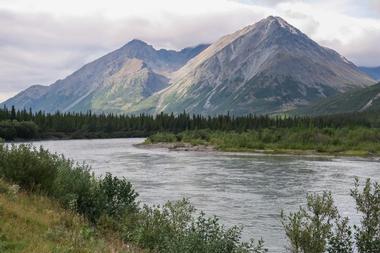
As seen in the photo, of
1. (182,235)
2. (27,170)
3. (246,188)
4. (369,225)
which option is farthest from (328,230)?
(246,188)

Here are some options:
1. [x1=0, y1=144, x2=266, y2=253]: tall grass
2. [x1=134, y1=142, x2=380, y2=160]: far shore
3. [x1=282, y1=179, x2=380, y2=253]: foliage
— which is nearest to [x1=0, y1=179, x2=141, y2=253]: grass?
[x1=0, y1=144, x2=266, y2=253]: tall grass

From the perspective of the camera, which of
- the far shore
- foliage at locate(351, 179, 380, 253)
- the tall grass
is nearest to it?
the tall grass

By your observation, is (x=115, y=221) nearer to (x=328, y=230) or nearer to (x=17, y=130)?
(x=328, y=230)

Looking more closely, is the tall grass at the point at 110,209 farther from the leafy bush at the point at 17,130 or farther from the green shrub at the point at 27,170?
the leafy bush at the point at 17,130

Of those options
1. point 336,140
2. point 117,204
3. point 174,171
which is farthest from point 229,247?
point 336,140

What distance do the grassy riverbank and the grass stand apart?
341 ft

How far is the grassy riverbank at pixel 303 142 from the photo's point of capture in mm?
123381

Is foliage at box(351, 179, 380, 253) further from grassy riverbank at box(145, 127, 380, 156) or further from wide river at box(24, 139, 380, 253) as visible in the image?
grassy riverbank at box(145, 127, 380, 156)

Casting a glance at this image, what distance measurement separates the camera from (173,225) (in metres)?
20.3

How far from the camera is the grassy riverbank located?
123 m

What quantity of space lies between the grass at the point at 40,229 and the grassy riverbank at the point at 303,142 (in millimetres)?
103956

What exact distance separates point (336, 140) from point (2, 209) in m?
125

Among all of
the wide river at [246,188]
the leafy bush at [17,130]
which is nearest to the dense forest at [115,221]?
the wide river at [246,188]

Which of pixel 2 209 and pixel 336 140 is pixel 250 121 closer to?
pixel 336 140
